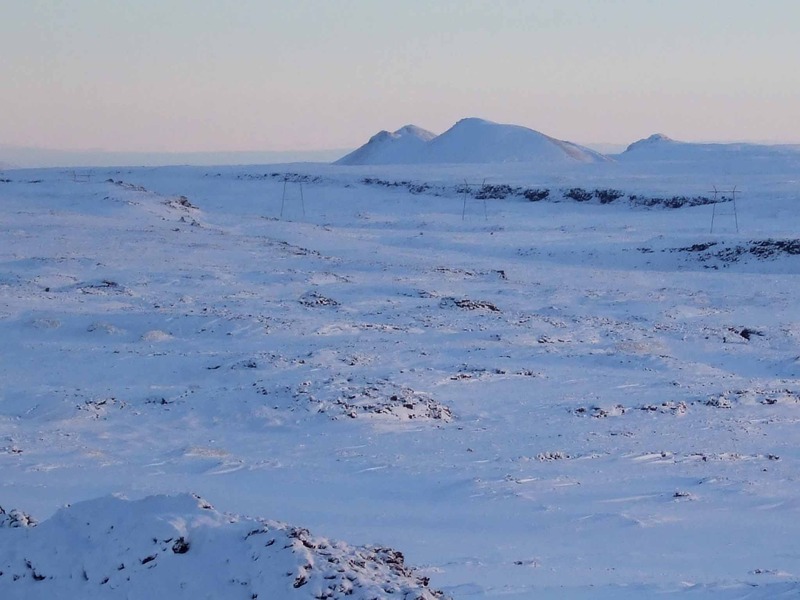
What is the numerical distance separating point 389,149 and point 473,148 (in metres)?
9.34

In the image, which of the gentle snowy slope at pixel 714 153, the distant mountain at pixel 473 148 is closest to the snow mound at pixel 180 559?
the gentle snowy slope at pixel 714 153

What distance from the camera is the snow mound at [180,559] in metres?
4.84

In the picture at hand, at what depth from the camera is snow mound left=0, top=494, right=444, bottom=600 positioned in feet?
15.9

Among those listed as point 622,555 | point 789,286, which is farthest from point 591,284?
point 622,555

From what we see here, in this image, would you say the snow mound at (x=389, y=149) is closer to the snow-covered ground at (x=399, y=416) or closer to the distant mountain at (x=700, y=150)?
the distant mountain at (x=700, y=150)

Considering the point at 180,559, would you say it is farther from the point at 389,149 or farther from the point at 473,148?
the point at 389,149

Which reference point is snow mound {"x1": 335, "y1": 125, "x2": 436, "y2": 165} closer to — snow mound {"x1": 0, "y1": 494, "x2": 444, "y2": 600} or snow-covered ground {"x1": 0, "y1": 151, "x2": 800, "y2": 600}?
snow-covered ground {"x1": 0, "y1": 151, "x2": 800, "y2": 600}

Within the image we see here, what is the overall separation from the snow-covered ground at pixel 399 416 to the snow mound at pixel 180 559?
0.05 feet

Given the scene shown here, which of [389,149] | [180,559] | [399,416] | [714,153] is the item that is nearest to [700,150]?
[714,153]

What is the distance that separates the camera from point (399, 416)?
1302 centimetres

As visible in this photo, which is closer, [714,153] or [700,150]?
[714,153]

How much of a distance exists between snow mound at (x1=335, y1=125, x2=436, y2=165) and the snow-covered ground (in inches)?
2259

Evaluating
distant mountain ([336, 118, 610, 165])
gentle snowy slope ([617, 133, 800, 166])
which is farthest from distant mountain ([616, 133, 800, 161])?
distant mountain ([336, 118, 610, 165])

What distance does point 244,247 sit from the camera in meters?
29.5
